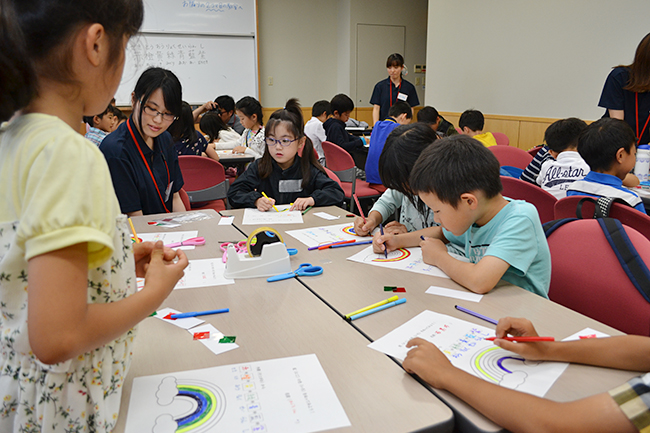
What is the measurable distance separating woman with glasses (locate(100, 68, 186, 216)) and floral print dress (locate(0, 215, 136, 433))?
1.47m

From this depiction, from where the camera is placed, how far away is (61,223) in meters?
0.54

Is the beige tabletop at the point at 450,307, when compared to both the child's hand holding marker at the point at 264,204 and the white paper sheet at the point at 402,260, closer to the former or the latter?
the white paper sheet at the point at 402,260

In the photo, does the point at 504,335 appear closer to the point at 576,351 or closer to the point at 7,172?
the point at 576,351

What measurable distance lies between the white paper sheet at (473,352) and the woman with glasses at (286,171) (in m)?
1.44

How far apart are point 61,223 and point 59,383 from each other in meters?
0.25

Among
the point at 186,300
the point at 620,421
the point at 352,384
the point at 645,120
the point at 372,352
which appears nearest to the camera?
the point at 620,421

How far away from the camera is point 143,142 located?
2113 mm

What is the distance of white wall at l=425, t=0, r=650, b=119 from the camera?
431 centimetres

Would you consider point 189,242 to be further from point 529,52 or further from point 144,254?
point 529,52

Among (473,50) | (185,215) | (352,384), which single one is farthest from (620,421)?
(473,50)

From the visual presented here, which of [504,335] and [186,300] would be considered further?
[186,300]

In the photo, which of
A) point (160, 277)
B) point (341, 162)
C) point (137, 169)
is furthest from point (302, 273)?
point (341, 162)

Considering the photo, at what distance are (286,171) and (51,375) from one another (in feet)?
6.58

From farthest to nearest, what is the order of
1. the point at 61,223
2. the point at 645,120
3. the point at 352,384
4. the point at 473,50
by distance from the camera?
the point at 473,50, the point at 645,120, the point at 352,384, the point at 61,223
